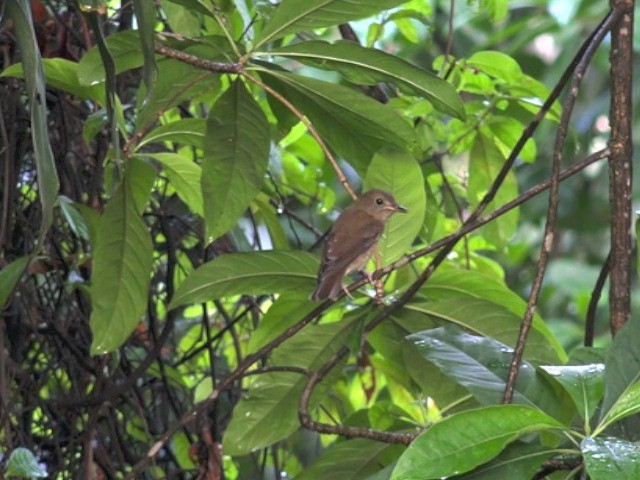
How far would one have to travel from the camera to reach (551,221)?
1.69 meters

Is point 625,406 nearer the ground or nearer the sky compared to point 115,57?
nearer the ground

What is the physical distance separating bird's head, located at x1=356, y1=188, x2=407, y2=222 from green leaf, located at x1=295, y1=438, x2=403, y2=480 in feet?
1.34

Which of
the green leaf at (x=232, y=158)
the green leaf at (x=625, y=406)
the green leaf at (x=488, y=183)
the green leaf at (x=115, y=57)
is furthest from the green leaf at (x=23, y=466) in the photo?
the green leaf at (x=488, y=183)

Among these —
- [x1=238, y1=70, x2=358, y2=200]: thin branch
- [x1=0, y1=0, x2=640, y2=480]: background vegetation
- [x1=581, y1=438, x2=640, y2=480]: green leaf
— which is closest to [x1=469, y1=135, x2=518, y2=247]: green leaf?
[x1=0, y1=0, x2=640, y2=480]: background vegetation

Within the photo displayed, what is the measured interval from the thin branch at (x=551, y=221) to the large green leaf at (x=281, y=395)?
464 millimetres

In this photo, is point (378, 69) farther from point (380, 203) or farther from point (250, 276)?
point (250, 276)

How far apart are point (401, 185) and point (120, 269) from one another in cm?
50

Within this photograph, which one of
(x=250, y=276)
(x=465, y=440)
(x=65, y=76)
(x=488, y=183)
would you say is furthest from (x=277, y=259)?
(x=488, y=183)

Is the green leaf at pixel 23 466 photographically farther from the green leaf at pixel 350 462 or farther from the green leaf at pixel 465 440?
the green leaf at pixel 465 440

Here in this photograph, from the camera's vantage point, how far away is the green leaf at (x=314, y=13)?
1810 millimetres

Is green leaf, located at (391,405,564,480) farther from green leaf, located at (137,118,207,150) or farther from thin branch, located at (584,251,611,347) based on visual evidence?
green leaf, located at (137,118,207,150)

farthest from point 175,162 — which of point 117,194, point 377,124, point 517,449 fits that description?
point 517,449

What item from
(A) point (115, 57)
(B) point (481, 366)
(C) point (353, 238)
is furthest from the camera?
(C) point (353, 238)

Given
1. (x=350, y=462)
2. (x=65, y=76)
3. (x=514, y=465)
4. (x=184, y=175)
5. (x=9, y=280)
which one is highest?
(x=65, y=76)
